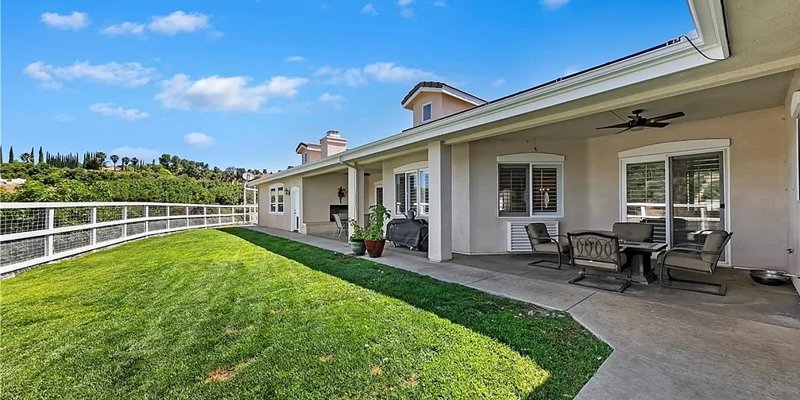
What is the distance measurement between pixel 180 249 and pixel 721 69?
445 inches

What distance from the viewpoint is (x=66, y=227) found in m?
7.70

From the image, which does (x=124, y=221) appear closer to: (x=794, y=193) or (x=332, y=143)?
(x=332, y=143)

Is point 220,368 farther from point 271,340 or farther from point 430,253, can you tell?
point 430,253

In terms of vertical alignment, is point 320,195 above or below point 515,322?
above

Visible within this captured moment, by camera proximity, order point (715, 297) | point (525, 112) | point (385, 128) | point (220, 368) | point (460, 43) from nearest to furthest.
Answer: point (220, 368) → point (715, 297) → point (525, 112) → point (460, 43) → point (385, 128)

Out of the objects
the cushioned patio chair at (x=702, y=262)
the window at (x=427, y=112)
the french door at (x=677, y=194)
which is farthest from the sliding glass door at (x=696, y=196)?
the window at (x=427, y=112)

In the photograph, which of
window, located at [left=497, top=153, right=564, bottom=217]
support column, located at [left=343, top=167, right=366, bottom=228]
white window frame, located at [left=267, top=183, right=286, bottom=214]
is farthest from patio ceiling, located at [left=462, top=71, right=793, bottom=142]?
white window frame, located at [left=267, top=183, right=286, bottom=214]

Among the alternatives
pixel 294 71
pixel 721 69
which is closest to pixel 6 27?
pixel 294 71

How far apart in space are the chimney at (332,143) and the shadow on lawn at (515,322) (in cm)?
1131

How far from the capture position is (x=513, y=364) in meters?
2.57

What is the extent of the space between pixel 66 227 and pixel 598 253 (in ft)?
35.6

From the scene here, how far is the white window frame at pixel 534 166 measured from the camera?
796 centimetres

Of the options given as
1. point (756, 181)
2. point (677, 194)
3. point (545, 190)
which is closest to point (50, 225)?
point (545, 190)

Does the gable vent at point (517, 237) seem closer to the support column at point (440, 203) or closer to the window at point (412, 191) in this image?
the support column at point (440, 203)
